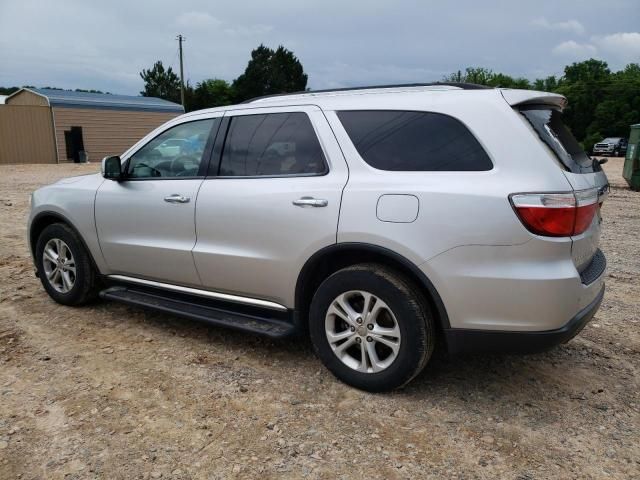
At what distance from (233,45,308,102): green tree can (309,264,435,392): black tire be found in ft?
181

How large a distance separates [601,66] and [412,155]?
91.4 m

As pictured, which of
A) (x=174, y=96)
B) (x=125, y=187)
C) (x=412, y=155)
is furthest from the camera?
(x=174, y=96)

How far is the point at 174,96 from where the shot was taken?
192ft

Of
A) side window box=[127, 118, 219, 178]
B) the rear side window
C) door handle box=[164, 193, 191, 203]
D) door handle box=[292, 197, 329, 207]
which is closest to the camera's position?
the rear side window

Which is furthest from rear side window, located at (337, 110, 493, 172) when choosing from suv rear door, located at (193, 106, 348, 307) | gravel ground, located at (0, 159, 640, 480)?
gravel ground, located at (0, 159, 640, 480)

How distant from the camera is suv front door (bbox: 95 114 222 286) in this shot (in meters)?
3.88

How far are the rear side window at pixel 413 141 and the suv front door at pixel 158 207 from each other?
1.24m

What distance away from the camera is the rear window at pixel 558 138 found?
9.52 ft

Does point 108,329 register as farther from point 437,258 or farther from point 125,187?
point 437,258

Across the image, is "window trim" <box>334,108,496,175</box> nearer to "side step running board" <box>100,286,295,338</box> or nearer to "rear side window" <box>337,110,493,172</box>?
"rear side window" <box>337,110,493,172</box>

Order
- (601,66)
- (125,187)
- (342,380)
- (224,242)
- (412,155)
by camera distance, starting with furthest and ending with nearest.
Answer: (601,66), (125,187), (224,242), (342,380), (412,155)

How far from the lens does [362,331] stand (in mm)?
3146

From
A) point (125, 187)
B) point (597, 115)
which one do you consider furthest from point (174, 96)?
point (125, 187)

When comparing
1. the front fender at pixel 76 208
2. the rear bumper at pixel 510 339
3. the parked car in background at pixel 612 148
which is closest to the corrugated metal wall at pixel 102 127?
the front fender at pixel 76 208
